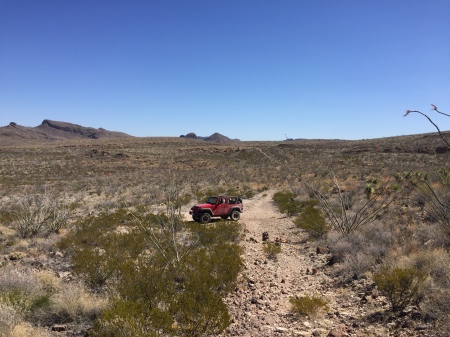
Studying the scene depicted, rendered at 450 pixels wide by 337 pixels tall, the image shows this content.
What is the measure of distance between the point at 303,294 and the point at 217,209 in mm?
9826

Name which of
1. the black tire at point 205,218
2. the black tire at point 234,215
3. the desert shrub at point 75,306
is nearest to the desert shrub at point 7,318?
the desert shrub at point 75,306

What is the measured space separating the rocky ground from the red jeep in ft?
16.7

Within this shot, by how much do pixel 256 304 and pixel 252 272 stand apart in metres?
2.29

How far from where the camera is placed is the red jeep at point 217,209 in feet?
55.0

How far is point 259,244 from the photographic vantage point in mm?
12859

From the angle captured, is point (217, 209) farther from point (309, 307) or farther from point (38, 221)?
point (309, 307)

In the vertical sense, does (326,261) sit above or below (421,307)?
below

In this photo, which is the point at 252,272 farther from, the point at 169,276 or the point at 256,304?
the point at 169,276

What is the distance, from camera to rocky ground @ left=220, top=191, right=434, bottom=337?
19.0ft

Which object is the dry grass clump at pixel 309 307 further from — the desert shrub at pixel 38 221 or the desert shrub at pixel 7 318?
the desert shrub at pixel 38 221

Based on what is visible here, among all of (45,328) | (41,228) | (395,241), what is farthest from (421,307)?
(41,228)

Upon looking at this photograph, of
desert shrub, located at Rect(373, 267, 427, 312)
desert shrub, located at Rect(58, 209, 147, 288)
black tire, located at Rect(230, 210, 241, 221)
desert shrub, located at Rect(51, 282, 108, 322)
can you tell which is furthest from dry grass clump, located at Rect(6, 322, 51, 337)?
black tire, located at Rect(230, 210, 241, 221)

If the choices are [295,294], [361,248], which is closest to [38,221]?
[295,294]

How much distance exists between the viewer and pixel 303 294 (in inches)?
307
